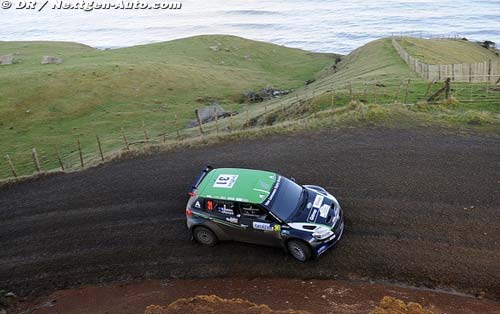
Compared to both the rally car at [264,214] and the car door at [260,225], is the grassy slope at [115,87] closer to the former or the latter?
the rally car at [264,214]

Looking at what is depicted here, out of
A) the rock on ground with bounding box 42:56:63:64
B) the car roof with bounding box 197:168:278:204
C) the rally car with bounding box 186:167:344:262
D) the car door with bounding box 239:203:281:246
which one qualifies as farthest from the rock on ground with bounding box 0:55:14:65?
the car door with bounding box 239:203:281:246

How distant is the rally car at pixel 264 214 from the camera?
12.6 meters

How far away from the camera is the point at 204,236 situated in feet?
45.9

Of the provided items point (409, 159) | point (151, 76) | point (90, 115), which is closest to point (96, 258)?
point (409, 159)

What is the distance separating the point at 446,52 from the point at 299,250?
161 feet

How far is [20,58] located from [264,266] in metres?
66.5

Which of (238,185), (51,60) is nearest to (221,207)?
(238,185)

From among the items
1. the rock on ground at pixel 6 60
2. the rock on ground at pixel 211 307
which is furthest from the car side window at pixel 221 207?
the rock on ground at pixel 6 60

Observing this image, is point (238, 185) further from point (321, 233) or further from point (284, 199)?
point (321, 233)

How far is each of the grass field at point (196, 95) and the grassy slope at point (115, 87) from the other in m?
0.11

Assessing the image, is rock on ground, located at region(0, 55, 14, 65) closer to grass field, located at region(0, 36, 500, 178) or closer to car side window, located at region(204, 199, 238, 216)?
grass field, located at region(0, 36, 500, 178)

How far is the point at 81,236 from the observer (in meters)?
15.6

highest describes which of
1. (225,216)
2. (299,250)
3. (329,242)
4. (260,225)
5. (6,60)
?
(6,60)

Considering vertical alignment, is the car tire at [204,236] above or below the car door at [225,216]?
below
